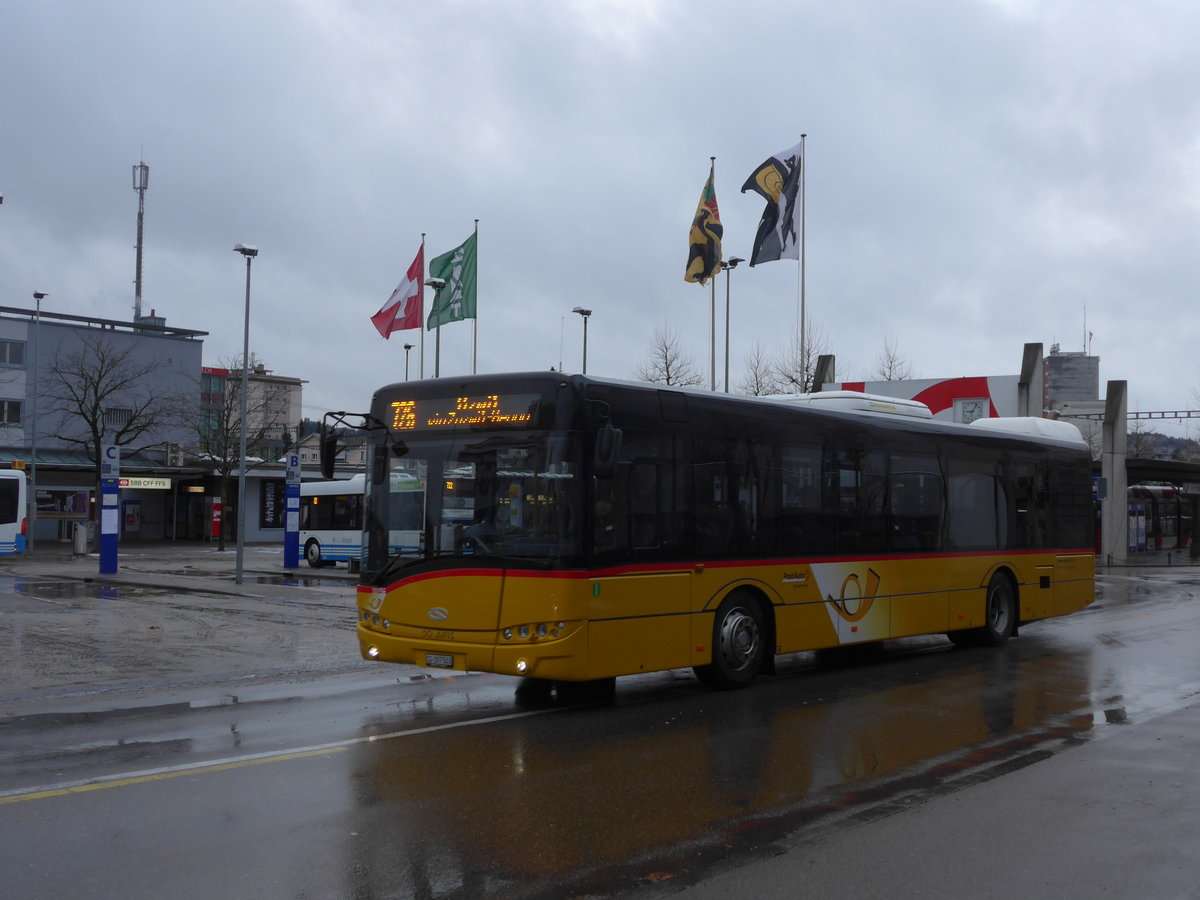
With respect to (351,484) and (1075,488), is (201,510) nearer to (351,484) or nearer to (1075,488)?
(351,484)

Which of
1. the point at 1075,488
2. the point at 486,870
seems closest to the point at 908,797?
the point at 486,870

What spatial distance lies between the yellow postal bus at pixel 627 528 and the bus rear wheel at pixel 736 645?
0.02 meters

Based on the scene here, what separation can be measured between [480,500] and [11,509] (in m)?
33.0

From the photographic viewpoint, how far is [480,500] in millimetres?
10211

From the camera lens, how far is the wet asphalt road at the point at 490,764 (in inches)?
221

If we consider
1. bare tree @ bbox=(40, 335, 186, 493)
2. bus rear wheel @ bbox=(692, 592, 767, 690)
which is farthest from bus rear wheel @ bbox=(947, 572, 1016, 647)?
bare tree @ bbox=(40, 335, 186, 493)

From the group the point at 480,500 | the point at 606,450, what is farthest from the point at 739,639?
the point at 480,500

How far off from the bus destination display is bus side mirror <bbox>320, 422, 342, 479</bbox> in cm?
59

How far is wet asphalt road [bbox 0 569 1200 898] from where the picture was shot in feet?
18.4

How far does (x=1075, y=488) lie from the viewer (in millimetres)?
17812

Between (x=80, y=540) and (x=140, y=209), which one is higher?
(x=140, y=209)

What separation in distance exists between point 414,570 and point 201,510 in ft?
166

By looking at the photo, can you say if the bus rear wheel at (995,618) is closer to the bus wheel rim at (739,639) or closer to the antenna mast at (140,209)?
the bus wheel rim at (739,639)

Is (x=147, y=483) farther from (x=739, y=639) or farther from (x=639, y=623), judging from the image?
(x=639, y=623)
